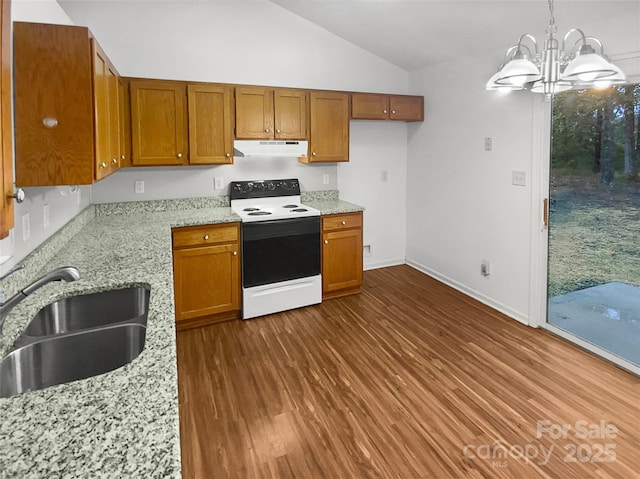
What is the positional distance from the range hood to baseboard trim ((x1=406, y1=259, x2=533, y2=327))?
205cm

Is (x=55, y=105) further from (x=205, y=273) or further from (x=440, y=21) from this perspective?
(x=440, y=21)

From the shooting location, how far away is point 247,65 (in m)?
3.97

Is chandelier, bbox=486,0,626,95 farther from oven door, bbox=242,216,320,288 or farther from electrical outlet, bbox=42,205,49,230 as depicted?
electrical outlet, bbox=42,205,49,230

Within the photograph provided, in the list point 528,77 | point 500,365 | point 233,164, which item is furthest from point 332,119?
point 500,365

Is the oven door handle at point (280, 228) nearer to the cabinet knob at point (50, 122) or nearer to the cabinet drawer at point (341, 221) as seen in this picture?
the cabinet drawer at point (341, 221)

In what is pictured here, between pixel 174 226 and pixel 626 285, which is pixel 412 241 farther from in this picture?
pixel 174 226

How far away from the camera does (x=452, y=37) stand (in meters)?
3.64

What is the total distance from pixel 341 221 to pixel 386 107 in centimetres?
140

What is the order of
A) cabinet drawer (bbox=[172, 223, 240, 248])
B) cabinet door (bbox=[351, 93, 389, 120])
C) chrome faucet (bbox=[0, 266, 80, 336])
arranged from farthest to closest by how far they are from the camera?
1. cabinet door (bbox=[351, 93, 389, 120])
2. cabinet drawer (bbox=[172, 223, 240, 248])
3. chrome faucet (bbox=[0, 266, 80, 336])

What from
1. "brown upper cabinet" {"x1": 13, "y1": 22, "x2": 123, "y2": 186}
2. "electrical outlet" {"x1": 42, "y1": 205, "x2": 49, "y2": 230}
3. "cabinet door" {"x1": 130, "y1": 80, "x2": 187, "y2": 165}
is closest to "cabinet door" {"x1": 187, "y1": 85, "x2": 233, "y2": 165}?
"cabinet door" {"x1": 130, "y1": 80, "x2": 187, "y2": 165}

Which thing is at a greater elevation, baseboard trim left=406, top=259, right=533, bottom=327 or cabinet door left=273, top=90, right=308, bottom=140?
cabinet door left=273, top=90, right=308, bottom=140

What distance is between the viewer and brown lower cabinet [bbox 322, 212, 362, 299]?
3926 millimetres

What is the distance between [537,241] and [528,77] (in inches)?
72.9

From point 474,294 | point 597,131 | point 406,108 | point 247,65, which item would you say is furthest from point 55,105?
point 474,294
